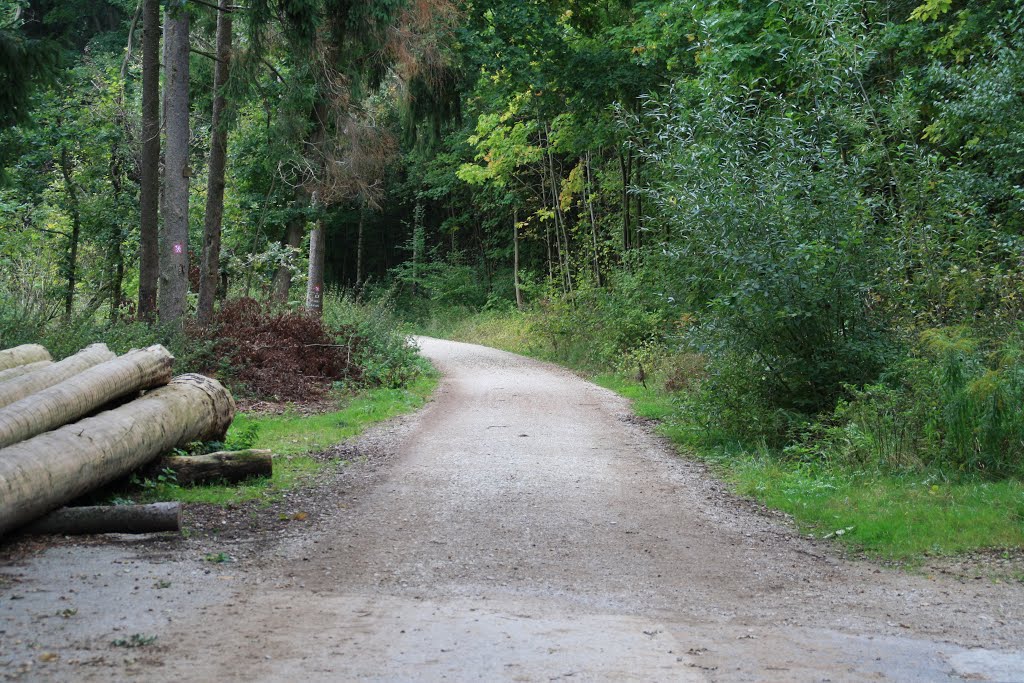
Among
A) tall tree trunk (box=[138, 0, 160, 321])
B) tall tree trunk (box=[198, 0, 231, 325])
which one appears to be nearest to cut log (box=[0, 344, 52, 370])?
tall tree trunk (box=[138, 0, 160, 321])

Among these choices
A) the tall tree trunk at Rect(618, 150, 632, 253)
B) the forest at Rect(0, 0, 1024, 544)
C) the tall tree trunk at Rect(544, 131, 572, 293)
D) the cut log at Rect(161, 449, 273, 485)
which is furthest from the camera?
the tall tree trunk at Rect(544, 131, 572, 293)

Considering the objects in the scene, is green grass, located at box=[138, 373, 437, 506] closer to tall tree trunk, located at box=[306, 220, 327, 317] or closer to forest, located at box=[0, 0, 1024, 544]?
forest, located at box=[0, 0, 1024, 544]

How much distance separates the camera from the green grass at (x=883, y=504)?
7172 mm

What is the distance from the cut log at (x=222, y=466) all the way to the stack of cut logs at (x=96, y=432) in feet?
0.03

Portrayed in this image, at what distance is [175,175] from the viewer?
51.8 feet

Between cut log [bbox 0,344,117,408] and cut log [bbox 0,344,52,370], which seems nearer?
cut log [bbox 0,344,117,408]

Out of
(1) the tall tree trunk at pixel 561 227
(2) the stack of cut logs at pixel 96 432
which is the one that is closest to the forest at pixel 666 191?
(2) the stack of cut logs at pixel 96 432

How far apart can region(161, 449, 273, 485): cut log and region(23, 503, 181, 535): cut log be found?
70.8 inches

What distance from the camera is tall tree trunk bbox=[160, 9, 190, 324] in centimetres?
1567

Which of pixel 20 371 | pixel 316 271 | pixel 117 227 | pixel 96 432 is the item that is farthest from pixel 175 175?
pixel 96 432

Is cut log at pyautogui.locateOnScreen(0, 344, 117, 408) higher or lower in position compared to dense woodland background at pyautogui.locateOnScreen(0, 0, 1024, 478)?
lower

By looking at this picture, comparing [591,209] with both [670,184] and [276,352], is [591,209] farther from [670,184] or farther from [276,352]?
[670,184]

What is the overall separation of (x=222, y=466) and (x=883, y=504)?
Result: 6.49 m

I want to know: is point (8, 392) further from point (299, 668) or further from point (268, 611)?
point (299, 668)
